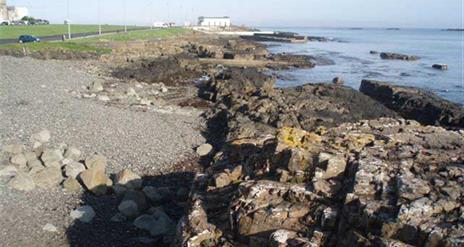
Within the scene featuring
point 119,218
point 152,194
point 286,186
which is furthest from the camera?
point 152,194

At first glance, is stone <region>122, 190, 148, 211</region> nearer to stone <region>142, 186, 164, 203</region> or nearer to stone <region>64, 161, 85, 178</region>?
stone <region>142, 186, 164, 203</region>

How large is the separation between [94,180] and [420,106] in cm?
2392

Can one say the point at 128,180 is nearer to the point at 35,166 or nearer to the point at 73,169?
the point at 73,169

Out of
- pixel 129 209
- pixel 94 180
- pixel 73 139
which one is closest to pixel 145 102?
pixel 73 139

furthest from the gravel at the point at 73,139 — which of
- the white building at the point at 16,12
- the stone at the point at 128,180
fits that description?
the white building at the point at 16,12

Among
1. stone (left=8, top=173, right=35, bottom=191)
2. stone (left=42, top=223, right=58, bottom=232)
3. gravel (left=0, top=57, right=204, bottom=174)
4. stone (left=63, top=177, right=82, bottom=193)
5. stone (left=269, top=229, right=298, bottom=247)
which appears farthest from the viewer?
gravel (left=0, top=57, right=204, bottom=174)

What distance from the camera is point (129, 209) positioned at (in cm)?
1371

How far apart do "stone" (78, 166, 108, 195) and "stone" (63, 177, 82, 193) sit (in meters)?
0.23

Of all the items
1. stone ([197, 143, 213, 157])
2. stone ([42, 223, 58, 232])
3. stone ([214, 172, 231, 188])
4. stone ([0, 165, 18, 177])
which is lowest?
stone ([42, 223, 58, 232])

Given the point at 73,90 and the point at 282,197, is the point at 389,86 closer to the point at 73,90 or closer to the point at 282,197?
the point at 73,90

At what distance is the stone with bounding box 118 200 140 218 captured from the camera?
44.9 ft

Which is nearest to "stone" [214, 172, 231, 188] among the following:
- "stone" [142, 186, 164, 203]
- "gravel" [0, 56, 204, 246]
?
"gravel" [0, 56, 204, 246]

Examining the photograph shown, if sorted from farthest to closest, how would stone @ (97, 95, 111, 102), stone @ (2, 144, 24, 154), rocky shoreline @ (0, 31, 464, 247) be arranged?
stone @ (97, 95, 111, 102) < stone @ (2, 144, 24, 154) < rocky shoreline @ (0, 31, 464, 247)

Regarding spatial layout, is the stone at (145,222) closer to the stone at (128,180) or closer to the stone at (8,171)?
the stone at (128,180)
